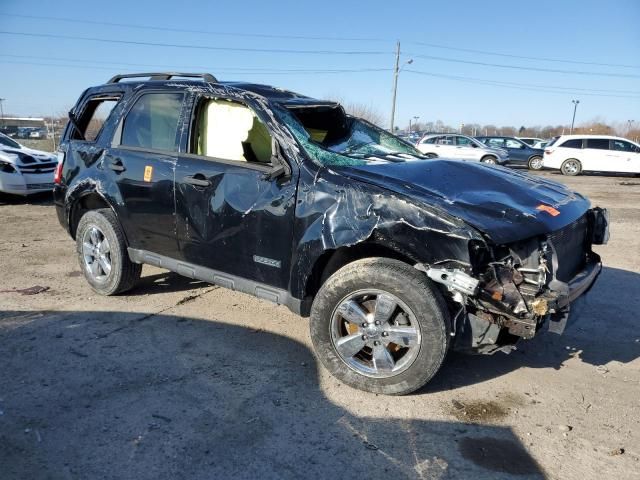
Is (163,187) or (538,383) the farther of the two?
(163,187)

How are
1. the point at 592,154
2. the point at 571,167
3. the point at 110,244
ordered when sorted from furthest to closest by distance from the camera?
the point at 571,167 → the point at 592,154 → the point at 110,244

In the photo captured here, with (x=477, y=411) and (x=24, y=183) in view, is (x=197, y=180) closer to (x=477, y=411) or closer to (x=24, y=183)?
(x=477, y=411)

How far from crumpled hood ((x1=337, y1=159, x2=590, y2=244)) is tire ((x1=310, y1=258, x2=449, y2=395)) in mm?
456

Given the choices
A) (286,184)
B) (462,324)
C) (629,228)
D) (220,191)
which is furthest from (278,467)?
(629,228)

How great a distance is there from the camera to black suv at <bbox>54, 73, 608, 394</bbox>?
2.83 m

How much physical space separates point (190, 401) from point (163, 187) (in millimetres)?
1781

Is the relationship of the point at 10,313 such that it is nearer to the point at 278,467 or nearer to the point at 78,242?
the point at 78,242

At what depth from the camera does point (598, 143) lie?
65.1ft

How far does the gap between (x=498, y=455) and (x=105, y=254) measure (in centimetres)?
377

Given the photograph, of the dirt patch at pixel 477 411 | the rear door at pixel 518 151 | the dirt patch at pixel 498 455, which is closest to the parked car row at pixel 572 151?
the rear door at pixel 518 151

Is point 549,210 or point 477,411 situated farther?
point 549,210

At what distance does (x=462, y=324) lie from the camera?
9.54ft

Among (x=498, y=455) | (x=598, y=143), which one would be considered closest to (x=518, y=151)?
(x=598, y=143)

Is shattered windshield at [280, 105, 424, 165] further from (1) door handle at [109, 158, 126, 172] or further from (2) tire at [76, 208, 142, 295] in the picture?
(2) tire at [76, 208, 142, 295]
